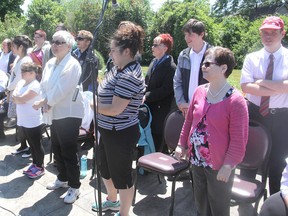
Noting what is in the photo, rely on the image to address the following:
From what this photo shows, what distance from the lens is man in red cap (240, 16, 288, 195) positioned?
2900 mm

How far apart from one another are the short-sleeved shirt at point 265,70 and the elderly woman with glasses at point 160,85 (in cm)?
113

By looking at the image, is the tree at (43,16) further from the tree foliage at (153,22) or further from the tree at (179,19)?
the tree at (179,19)

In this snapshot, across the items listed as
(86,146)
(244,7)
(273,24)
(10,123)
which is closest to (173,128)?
(273,24)

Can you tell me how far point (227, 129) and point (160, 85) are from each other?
6.01ft

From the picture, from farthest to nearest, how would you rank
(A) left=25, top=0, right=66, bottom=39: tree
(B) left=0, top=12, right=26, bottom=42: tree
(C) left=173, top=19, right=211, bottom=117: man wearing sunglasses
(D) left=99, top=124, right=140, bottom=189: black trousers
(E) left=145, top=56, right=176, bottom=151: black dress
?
(A) left=25, top=0, right=66, bottom=39: tree, (B) left=0, top=12, right=26, bottom=42: tree, (E) left=145, top=56, right=176, bottom=151: black dress, (C) left=173, top=19, right=211, bottom=117: man wearing sunglasses, (D) left=99, top=124, right=140, bottom=189: black trousers

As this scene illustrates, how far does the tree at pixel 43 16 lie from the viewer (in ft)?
95.0

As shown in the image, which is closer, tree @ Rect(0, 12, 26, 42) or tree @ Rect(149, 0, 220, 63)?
tree @ Rect(149, 0, 220, 63)

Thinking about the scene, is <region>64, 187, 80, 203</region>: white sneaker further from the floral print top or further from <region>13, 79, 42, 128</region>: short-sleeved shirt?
the floral print top

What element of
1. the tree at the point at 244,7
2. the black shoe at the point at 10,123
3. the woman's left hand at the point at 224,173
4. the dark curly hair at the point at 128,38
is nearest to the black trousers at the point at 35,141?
the black shoe at the point at 10,123

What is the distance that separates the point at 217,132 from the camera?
2.28 m

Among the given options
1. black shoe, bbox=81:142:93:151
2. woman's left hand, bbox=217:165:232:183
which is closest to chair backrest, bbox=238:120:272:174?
woman's left hand, bbox=217:165:232:183

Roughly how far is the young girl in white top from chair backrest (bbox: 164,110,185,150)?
1714mm

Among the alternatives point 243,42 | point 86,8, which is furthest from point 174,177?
point 86,8

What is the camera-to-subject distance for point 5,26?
2789 cm
